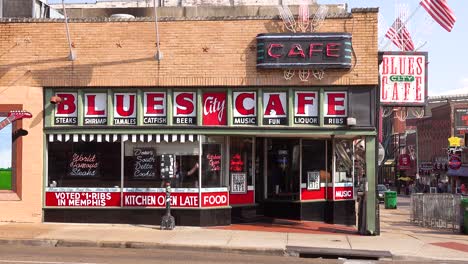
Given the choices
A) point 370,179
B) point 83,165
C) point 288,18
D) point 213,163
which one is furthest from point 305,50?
point 83,165

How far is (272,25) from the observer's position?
17.3 metres

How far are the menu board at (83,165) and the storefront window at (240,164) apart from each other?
390 centimetres

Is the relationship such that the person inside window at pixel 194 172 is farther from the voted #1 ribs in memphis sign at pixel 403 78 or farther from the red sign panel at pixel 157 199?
the voted #1 ribs in memphis sign at pixel 403 78

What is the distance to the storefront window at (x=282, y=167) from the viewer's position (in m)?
20.2

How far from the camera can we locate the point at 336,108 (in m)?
17.3

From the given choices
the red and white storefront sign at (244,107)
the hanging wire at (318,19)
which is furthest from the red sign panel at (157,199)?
the hanging wire at (318,19)

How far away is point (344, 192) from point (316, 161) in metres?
1.42

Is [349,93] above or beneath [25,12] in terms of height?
beneath

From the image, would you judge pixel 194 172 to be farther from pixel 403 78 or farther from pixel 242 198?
pixel 403 78

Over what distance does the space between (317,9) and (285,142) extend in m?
4.56

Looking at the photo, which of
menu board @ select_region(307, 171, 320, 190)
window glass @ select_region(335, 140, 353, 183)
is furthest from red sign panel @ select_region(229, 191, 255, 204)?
window glass @ select_region(335, 140, 353, 183)

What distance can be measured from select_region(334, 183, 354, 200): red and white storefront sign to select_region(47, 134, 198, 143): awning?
5.40m

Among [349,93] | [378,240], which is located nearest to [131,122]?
[349,93]

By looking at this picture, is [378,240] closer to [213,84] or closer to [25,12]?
[213,84]
